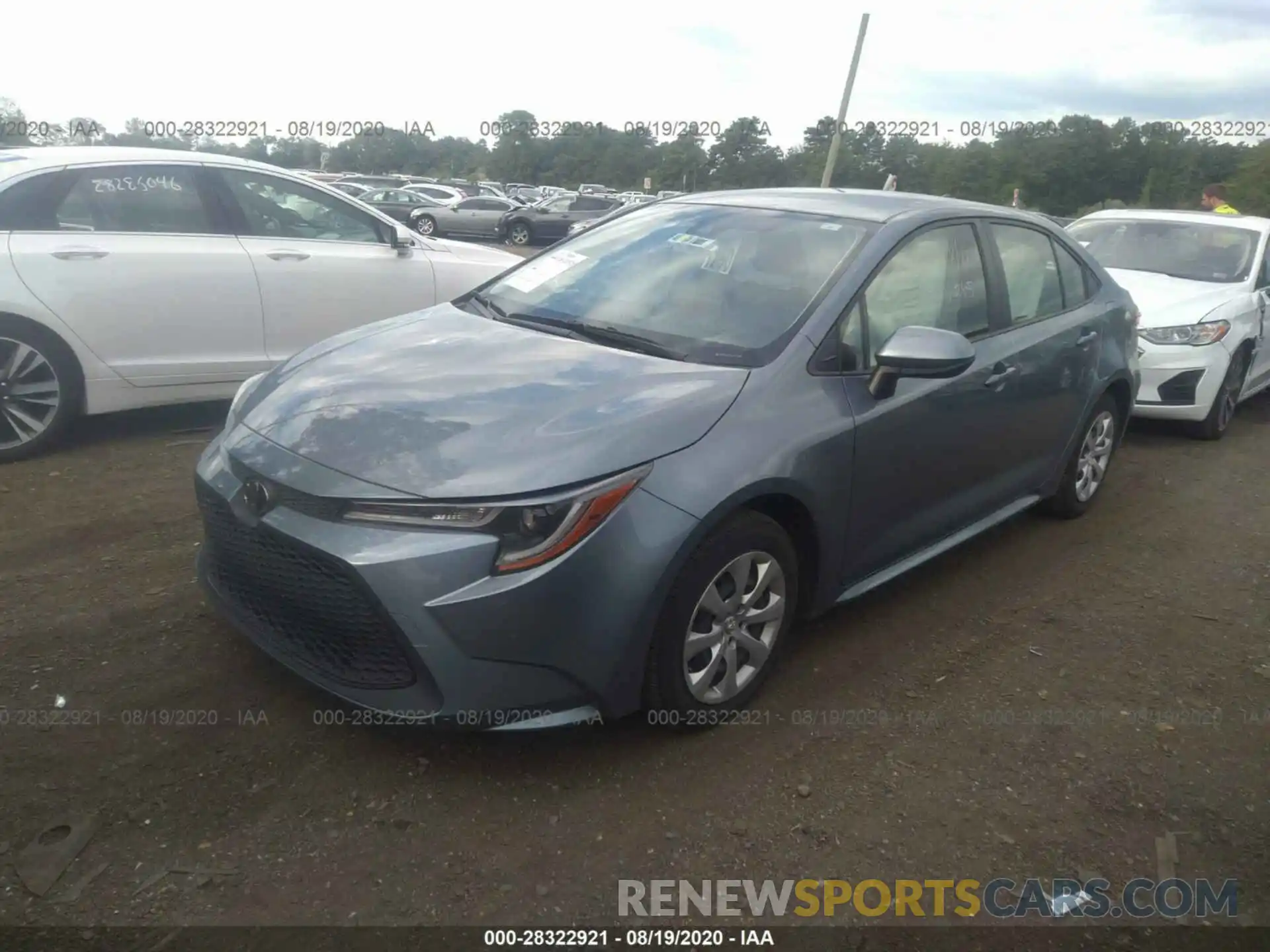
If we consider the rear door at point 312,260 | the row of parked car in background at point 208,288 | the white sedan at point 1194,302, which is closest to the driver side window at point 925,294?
the row of parked car in background at point 208,288

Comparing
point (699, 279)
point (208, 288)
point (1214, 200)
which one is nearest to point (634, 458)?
point (699, 279)

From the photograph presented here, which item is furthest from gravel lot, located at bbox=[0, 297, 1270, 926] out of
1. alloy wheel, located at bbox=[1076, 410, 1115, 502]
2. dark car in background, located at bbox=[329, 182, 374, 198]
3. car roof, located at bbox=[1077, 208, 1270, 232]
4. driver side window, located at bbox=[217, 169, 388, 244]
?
dark car in background, located at bbox=[329, 182, 374, 198]

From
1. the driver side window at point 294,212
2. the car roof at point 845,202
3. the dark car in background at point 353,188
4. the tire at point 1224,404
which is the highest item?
the car roof at point 845,202

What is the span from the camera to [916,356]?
3236 millimetres

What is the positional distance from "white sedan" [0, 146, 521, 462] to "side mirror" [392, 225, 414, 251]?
0.01m

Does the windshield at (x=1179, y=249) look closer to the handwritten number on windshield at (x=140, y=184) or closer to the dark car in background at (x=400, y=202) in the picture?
the handwritten number on windshield at (x=140, y=184)

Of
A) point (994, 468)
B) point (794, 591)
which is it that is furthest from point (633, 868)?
point (994, 468)

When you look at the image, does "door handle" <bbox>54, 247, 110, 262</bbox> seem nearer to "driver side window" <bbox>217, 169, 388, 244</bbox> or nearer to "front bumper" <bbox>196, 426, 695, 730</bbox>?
"driver side window" <bbox>217, 169, 388, 244</bbox>

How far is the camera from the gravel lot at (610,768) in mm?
2453

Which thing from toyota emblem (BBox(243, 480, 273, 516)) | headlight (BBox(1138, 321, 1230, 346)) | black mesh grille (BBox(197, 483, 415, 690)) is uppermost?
toyota emblem (BBox(243, 480, 273, 516))

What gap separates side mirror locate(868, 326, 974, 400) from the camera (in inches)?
128

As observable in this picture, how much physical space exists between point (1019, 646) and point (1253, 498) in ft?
9.69

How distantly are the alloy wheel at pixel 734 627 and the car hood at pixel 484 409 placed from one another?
46 cm

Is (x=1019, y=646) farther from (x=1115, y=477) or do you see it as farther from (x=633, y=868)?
(x=1115, y=477)
